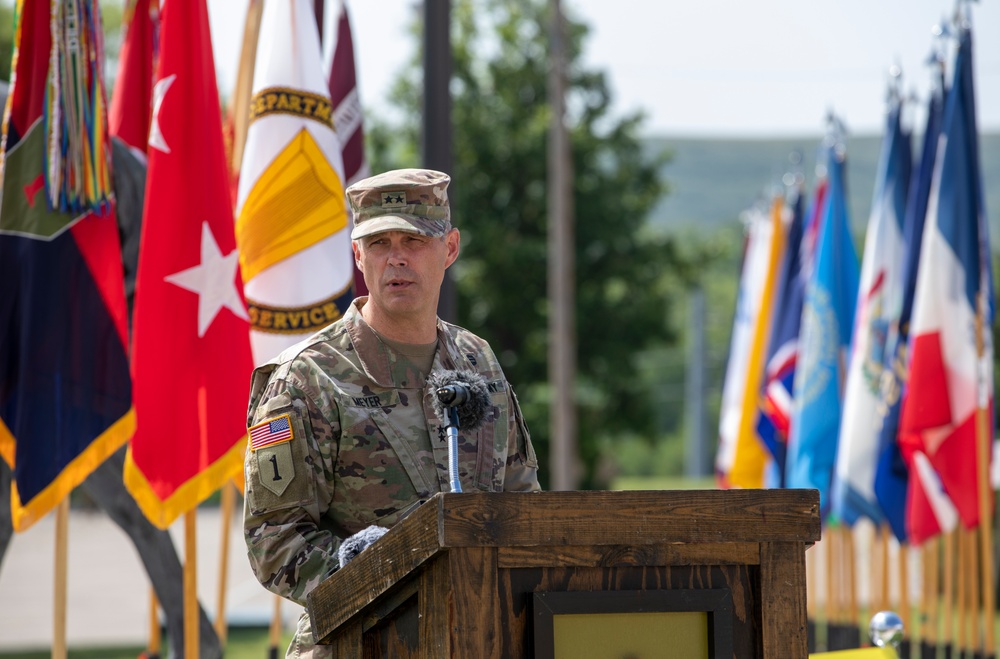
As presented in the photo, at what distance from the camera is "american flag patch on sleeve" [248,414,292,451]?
2643 millimetres

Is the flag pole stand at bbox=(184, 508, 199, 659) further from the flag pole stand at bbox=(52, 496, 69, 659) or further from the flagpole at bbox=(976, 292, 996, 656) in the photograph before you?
the flagpole at bbox=(976, 292, 996, 656)

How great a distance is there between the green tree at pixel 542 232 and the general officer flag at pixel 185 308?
46.4ft

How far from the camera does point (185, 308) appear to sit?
15.6 feet

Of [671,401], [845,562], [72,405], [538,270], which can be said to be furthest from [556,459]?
[671,401]

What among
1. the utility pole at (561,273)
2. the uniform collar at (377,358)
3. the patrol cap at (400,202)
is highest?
the utility pole at (561,273)

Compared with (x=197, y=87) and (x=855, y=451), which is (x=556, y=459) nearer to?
(x=855, y=451)

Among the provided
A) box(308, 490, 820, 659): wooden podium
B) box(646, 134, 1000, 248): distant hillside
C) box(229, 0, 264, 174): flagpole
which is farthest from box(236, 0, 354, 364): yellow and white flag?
box(646, 134, 1000, 248): distant hillside

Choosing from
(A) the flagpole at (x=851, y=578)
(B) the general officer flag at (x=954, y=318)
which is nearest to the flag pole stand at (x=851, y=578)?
(A) the flagpole at (x=851, y=578)

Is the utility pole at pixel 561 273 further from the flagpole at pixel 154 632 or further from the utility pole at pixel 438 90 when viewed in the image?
the flagpole at pixel 154 632

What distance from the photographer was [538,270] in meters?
19.5

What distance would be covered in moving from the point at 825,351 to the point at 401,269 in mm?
6637

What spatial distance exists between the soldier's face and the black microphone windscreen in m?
0.17

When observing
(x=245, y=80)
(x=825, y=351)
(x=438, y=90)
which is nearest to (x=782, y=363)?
(x=825, y=351)

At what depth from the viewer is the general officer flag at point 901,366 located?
309 inches
